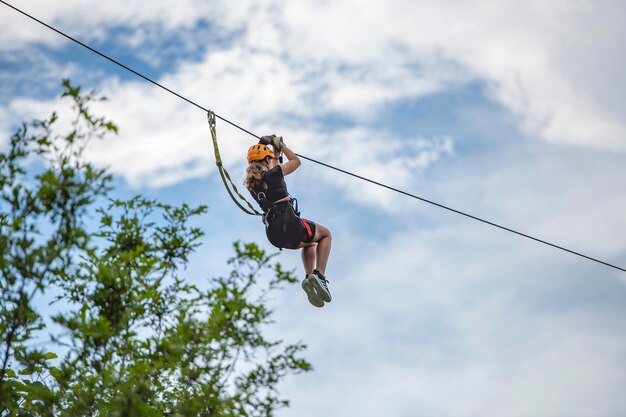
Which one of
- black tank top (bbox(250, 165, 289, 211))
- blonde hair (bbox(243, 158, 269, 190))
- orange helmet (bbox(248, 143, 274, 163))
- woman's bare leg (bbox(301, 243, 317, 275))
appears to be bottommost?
woman's bare leg (bbox(301, 243, 317, 275))

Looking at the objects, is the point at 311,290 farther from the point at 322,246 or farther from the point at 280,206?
the point at 280,206

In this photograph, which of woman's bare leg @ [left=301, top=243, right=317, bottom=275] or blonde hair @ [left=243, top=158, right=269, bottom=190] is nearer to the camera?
blonde hair @ [left=243, top=158, right=269, bottom=190]

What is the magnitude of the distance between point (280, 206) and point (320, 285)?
87 centimetres

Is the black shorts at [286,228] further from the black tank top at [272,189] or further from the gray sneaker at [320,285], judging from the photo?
the gray sneaker at [320,285]

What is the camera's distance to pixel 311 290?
8797 mm

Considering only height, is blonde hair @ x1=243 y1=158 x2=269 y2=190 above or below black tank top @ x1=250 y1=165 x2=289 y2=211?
above

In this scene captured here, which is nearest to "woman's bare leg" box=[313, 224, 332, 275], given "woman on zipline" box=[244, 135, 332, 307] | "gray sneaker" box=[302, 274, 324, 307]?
"woman on zipline" box=[244, 135, 332, 307]

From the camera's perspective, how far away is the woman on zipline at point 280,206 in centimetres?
873

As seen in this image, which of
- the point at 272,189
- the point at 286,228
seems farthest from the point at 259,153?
the point at 286,228

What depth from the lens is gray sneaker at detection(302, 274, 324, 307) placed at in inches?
344

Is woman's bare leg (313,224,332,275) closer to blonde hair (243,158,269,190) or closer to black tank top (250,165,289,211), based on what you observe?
black tank top (250,165,289,211)

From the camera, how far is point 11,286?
20.4ft

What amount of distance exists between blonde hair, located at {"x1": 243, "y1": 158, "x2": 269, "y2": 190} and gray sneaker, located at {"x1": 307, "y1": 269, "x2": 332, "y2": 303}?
99 cm

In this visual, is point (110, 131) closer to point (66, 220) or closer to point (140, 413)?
point (66, 220)
